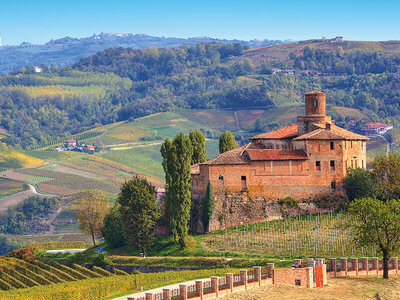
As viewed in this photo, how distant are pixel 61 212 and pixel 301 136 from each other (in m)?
107

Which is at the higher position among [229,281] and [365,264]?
[229,281]

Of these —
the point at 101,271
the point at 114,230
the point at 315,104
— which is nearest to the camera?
the point at 101,271

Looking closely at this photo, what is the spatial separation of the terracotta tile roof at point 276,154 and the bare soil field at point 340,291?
2482cm

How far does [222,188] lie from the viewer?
261 ft

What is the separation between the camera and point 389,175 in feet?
265

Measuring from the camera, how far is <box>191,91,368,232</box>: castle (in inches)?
3123

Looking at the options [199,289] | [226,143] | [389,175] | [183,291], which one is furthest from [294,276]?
[226,143]

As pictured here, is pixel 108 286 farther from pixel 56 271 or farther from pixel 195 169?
pixel 195 169

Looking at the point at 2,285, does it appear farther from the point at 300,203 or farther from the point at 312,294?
the point at 312,294

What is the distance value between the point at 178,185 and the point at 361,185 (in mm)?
17378

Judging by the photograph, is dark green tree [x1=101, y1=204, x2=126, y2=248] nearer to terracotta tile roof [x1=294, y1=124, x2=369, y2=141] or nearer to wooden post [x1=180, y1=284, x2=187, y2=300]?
terracotta tile roof [x1=294, y1=124, x2=369, y2=141]

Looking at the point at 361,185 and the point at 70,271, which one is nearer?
the point at 70,271

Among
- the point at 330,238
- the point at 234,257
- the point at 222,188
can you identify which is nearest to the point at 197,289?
the point at 234,257

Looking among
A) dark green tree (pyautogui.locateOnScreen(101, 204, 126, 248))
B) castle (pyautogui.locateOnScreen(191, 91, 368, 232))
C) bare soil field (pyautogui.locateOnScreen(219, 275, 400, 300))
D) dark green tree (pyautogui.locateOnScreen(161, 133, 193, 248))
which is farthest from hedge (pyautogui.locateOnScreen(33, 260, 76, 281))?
bare soil field (pyautogui.locateOnScreen(219, 275, 400, 300))
